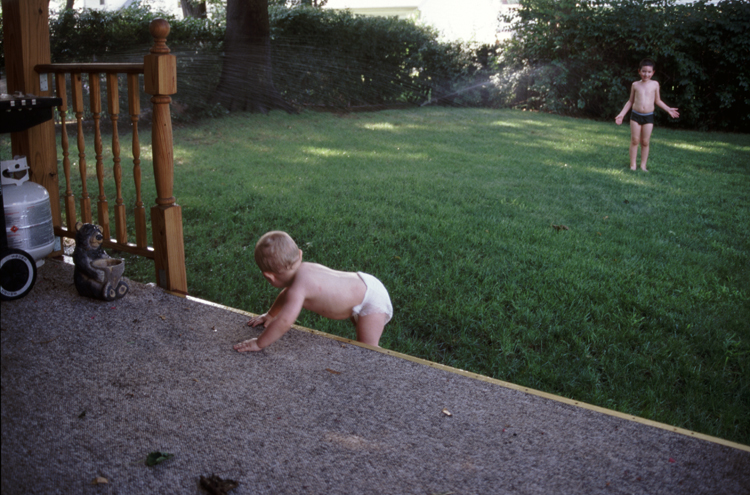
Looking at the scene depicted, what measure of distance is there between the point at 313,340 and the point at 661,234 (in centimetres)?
355

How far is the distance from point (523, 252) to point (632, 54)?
35.1 feet

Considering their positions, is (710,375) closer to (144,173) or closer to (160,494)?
(160,494)

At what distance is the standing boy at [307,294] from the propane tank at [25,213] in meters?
1.26

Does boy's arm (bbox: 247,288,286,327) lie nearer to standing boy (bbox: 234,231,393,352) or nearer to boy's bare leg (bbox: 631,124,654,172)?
standing boy (bbox: 234,231,393,352)

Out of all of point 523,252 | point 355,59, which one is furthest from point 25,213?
point 355,59

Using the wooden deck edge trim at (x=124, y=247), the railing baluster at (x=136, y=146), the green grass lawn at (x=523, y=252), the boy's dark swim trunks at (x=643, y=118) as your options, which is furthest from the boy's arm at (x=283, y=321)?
the boy's dark swim trunks at (x=643, y=118)

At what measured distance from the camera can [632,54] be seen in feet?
41.7

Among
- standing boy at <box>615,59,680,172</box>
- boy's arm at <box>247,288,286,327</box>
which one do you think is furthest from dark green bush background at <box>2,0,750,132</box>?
boy's arm at <box>247,288,286,327</box>

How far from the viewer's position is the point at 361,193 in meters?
5.55

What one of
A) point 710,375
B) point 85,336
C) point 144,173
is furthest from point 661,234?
point 144,173

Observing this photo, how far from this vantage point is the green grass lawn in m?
2.88

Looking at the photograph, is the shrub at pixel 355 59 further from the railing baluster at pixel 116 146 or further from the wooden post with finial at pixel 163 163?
the wooden post with finial at pixel 163 163

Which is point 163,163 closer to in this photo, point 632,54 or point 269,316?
point 269,316

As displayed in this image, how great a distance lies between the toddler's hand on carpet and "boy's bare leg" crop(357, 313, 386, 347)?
0.50 metres
